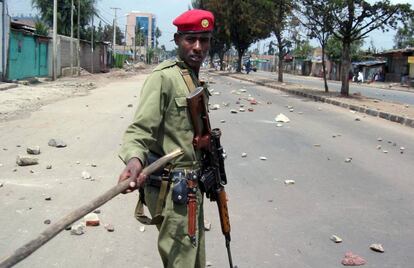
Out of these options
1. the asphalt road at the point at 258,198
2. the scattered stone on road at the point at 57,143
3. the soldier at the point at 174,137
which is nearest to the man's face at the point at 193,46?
A: the soldier at the point at 174,137

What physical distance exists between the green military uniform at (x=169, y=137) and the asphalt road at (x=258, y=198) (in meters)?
1.56

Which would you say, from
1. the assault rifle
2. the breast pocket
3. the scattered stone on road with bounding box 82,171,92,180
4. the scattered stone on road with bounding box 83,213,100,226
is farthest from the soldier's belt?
the scattered stone on road with bounding box 82,171,92,180

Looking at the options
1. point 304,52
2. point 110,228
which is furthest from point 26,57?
point 304,52

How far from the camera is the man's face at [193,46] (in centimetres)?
248

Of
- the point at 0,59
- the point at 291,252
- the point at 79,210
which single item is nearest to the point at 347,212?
the point at 291,252

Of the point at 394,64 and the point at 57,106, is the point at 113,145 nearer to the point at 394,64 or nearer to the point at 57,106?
the point at 57,106

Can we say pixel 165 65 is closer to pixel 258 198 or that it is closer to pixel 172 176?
pixel 172 176

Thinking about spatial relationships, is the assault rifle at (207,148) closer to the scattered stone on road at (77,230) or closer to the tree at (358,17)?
the scattered stone on road at (77,230)

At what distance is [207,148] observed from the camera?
2.56 metres

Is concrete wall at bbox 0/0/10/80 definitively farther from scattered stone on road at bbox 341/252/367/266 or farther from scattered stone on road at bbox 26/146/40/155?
scattered stone on road at bbox 341/252/367/266

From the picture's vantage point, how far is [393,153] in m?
9.12

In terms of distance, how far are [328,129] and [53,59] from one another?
1984 cm

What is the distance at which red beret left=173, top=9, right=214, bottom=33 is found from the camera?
8.05ft

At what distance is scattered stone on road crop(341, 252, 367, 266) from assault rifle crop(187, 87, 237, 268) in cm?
169
